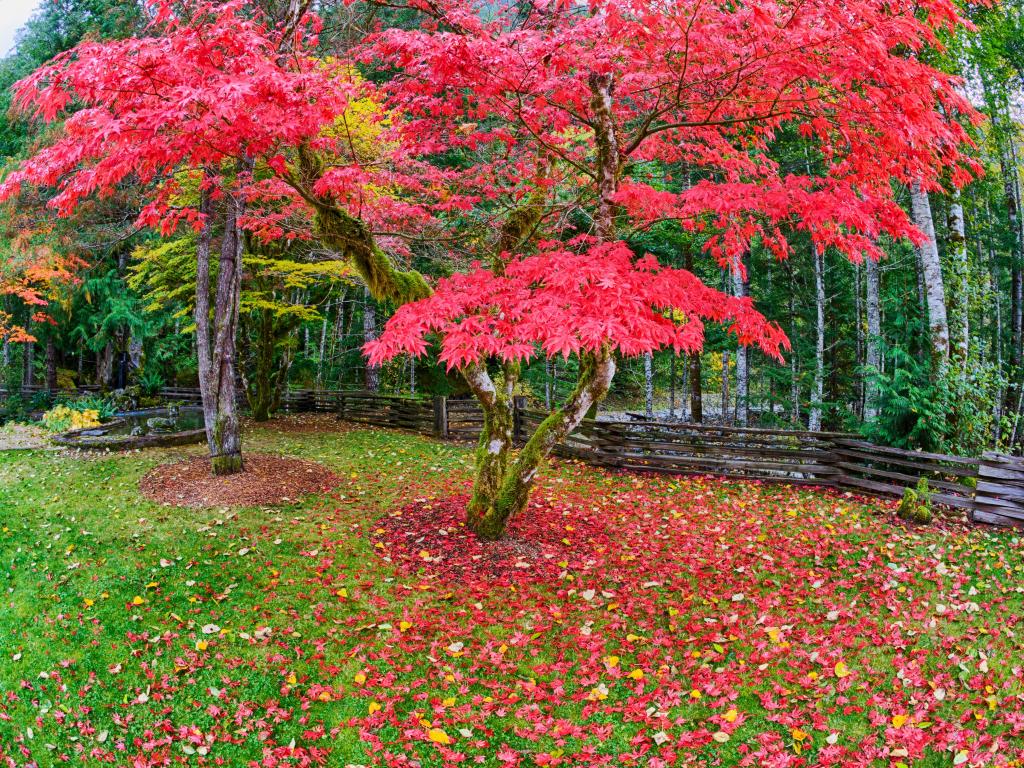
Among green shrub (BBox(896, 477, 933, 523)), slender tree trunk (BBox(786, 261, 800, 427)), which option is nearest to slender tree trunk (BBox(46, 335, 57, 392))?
slender tree trunk (BBox(786, 261, 800, 427))

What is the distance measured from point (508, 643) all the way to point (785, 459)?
6431 millimetres

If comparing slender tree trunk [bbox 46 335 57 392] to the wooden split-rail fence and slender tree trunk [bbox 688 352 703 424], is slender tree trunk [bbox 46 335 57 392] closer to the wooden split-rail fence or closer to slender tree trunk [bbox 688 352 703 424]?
the wooden split-rail fence

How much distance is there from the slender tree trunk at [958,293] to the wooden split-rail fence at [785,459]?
6.16 ft

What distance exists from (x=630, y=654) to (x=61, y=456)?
10.8m

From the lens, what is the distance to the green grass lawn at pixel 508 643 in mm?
3668

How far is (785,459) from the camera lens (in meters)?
9.42

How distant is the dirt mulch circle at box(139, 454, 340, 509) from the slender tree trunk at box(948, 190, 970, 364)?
30.9ft

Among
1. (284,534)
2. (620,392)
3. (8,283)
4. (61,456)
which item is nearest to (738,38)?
(284,534)

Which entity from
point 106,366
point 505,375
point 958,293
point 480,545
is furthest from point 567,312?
point 106,366

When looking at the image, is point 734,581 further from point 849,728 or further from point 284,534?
point 284,534

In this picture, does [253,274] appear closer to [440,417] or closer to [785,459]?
[440,417]

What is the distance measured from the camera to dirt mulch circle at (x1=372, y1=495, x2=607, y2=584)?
5.87 meters

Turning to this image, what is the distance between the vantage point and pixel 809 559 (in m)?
6.21

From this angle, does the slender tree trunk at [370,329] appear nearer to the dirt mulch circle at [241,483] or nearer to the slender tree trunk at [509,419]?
the dirt mulch circle at [241,483]
